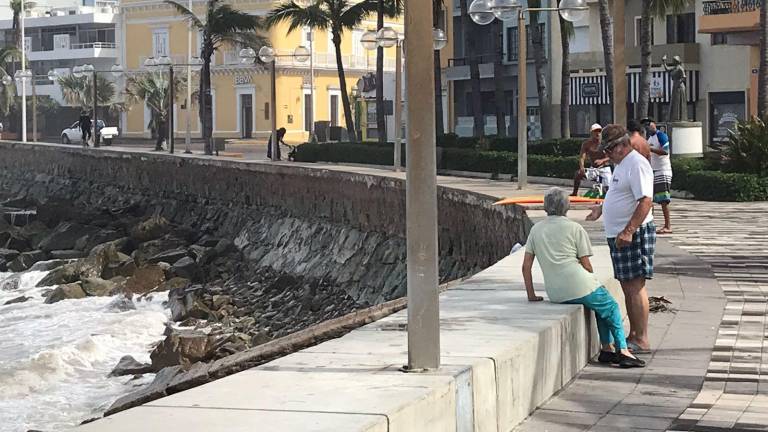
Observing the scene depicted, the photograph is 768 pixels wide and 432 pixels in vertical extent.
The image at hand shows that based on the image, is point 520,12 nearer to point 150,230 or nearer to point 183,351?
point 183,351

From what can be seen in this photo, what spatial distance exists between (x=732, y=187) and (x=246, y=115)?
5278cm

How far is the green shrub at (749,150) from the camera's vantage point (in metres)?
26.0

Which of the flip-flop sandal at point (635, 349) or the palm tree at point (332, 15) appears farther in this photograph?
the palm tree at point (332, 15)

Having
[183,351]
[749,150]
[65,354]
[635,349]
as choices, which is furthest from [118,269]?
[635,349]

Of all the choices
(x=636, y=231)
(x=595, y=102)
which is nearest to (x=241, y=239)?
(x=595, y=102)

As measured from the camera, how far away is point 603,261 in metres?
11.9

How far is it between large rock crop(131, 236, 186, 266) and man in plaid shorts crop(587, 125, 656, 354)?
23.6 metres

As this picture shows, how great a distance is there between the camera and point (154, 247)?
35.9 m

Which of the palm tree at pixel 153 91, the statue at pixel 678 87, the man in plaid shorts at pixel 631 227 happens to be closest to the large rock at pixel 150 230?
the statue at pixel 678 87

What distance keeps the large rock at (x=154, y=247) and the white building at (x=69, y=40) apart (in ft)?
162

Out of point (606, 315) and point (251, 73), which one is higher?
point (251, 73)

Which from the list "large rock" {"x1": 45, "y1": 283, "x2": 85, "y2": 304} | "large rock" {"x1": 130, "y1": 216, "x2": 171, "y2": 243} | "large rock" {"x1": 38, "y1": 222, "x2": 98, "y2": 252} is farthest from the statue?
"large rock" {"x1": 38, "y1": 222, "x2": 98, "y2": 252}

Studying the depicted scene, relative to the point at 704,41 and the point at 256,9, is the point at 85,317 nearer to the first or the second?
the point at 704,41

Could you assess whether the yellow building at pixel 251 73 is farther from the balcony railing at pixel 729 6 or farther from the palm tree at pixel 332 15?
the balcony railing at pixel 729 6
